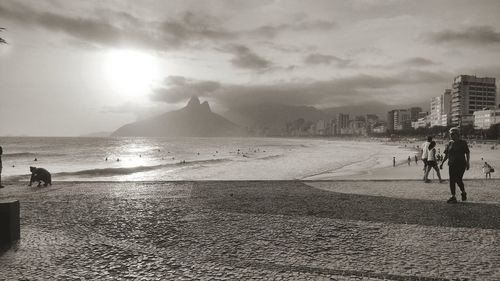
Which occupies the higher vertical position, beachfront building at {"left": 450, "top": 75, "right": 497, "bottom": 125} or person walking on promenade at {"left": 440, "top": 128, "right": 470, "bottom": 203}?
beachfront building at {"left": 450, "top": 75, "right": 497, "bottom": 125}

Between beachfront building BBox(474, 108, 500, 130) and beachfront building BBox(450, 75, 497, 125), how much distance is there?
17.4 m

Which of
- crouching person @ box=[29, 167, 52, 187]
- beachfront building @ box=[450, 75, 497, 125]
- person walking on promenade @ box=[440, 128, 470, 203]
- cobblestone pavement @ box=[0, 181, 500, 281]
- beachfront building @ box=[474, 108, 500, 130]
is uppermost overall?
beachfront building @ box=[450, 75, 497, 125]

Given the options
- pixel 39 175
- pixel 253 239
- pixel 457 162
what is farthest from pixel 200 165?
pixel 253 239

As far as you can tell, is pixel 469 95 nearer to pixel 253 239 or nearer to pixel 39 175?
pixel 39 175

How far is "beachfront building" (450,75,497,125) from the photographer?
180625 mm

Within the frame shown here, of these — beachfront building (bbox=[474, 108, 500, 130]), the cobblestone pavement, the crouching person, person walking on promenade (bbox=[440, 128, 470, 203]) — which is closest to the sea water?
the crouching person

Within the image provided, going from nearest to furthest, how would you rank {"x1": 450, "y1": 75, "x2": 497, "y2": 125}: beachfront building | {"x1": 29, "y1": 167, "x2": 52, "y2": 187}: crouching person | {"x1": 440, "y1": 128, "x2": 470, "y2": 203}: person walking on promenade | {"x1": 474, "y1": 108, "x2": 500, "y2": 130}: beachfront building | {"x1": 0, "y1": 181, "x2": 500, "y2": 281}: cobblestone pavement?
{"x1": 0, "y1": 181, "x2": 500, "y2": 281}: cobblestone pavement, {"x1": 440, "y1": 128, "x2": 470, "y2": 203}: person walking on promenade, {"x1": 29, "y1": 167, "x2": 52, "y2": 187}: crouching person, {"x1": 474, "y1": 108, "x2": 500, "y2": 130}: beachfront building, {"x1": 450, "y1": 75, "x2": 497, "y2": 125}: beachfront building

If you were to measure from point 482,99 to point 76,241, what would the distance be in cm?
22376

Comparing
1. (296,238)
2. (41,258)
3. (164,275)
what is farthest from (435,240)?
(41,258)

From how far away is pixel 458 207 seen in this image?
904 centimetres

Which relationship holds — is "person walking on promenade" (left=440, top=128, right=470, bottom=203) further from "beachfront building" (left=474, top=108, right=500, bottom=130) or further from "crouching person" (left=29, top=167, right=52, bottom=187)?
"beachfront building" (left=474, top=108, right=500, bottom=130)

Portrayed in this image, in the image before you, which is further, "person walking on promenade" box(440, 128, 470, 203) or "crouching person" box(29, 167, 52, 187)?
"crouching person" box(29, 167, 52, 187)

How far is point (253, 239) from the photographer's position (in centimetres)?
628

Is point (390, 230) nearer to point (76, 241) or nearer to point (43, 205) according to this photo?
point (76, 241)
